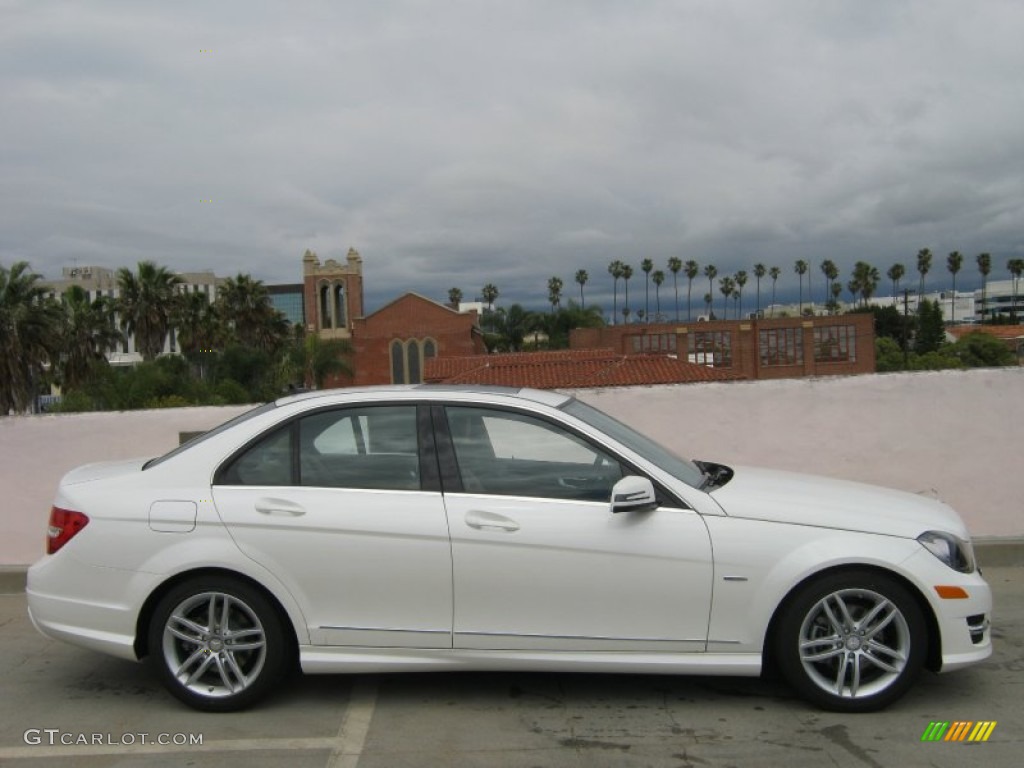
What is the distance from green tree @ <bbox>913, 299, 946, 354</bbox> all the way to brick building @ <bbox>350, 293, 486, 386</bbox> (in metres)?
54.8

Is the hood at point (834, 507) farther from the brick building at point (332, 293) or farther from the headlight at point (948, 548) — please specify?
the brick building at point (332, 293)

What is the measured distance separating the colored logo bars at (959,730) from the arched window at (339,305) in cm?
10341

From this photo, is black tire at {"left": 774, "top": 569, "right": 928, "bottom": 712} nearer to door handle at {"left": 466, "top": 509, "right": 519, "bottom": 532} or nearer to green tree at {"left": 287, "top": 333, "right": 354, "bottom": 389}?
→ door handle at {"left": 466, "top": 509, "right": 519, "bottom": 532}

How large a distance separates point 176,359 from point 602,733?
52812 mm

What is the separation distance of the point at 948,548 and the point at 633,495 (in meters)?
1.48

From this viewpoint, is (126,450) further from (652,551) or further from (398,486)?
(652,551)

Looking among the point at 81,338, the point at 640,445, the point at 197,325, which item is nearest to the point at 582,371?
the point at 81,338

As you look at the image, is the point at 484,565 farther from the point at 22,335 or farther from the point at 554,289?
the point at 554,289

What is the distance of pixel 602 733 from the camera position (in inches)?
157

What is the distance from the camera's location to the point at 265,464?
172 inches

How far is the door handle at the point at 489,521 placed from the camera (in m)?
4.11

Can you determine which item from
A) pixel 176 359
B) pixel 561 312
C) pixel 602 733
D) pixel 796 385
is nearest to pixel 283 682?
pixel 602 733

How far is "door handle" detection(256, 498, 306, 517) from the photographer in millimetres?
4215

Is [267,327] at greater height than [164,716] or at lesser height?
greater
